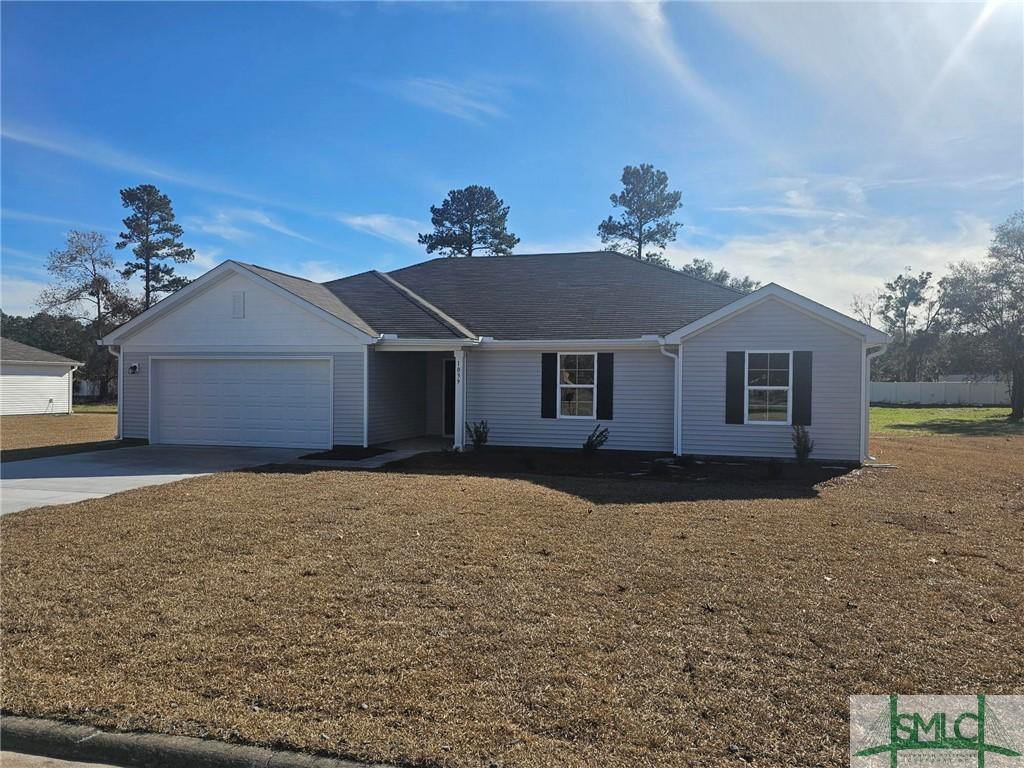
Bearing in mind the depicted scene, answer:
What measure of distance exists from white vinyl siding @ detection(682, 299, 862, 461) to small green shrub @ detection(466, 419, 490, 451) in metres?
4.37

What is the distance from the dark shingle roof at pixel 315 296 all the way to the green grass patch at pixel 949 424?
18.1m

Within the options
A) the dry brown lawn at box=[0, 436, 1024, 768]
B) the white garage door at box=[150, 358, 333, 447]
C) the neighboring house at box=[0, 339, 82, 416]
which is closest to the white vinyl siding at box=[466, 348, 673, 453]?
the white garage door at box=[150, 358, 333, 447]

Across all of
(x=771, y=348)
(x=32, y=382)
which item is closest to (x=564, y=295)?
(x=771, y=348)

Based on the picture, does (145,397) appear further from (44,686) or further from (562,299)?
(44,686)

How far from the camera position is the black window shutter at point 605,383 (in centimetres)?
1473

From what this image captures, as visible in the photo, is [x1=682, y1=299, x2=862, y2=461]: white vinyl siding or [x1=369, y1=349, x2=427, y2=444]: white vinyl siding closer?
[x1=682, y1=299, x2=862, y2=461]: white vinyl siding

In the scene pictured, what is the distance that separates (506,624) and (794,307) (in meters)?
10.6

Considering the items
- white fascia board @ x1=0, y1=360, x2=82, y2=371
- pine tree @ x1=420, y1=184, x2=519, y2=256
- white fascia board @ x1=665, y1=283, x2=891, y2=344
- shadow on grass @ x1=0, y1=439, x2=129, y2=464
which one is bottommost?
shadow on grass @ x1=0, y1=439, x2=129, y2=464

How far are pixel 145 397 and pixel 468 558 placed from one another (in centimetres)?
1359

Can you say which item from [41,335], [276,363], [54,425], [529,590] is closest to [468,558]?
[529,590]

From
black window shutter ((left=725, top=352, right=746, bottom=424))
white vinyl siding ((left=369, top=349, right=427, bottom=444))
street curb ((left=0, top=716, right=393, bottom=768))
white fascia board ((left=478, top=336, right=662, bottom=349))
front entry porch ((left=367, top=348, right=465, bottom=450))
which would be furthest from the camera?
white vinyl siding ((left=369, top=349, right=427, bottom=444))

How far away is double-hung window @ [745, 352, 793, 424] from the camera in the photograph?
43.5 ft

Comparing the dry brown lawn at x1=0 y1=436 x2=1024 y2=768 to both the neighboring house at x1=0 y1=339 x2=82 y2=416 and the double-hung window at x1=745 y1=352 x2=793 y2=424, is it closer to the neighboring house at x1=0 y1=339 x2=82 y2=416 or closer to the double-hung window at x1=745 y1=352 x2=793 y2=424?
the double-hung window at x1=745 y1=352 x2=793 y2=424

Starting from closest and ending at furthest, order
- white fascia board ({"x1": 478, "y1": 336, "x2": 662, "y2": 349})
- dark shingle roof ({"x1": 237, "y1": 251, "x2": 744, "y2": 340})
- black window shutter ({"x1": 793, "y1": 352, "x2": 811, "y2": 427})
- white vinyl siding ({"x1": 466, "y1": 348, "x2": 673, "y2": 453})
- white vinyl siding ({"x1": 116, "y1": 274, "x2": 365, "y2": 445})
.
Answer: black window shutter ({"x1": 793, "y1": 352, "x2": 811, "y2": 427})
white fascia board ({"x1": 478, "y1": 336, "x2": 662, "y2": 349})
white vinyl siding ({"x1": 466, "y1": 348, "x2": 673, "y2": 453})
white vinyl siding ({"x1": 116, "y1": 274, "x2": 365, "y2": 445})
dark shingle roof ({"x1": 237, "y1": 251, "x2": 744, "y2": 340})
